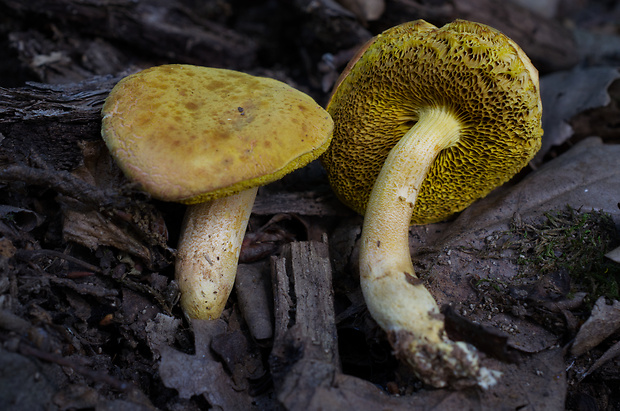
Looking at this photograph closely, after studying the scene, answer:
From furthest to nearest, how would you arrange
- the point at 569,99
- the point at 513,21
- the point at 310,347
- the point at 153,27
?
the point at 513,21, the point at 153,27, the point at 569,99, the point at 310,347

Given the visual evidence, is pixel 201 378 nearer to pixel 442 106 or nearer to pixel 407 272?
pixel 407 272

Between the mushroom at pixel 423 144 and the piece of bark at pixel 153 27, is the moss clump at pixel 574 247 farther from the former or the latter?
the piece of bark at pixel 153 27

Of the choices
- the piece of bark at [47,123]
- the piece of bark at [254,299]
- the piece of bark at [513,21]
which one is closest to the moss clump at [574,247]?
the piece of bark at [254,299]

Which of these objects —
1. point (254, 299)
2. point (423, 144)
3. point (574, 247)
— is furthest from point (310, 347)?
point (574, 247)

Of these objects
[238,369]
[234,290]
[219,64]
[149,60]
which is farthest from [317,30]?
[238,369]

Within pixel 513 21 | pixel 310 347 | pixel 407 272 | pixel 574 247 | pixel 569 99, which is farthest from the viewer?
pixel 513 21

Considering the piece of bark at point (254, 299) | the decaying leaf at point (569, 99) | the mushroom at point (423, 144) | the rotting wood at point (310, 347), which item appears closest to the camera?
the rotting wood at point (310, 347)

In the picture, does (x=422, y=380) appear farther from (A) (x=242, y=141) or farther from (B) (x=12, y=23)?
(B) (x=12, y=23)
